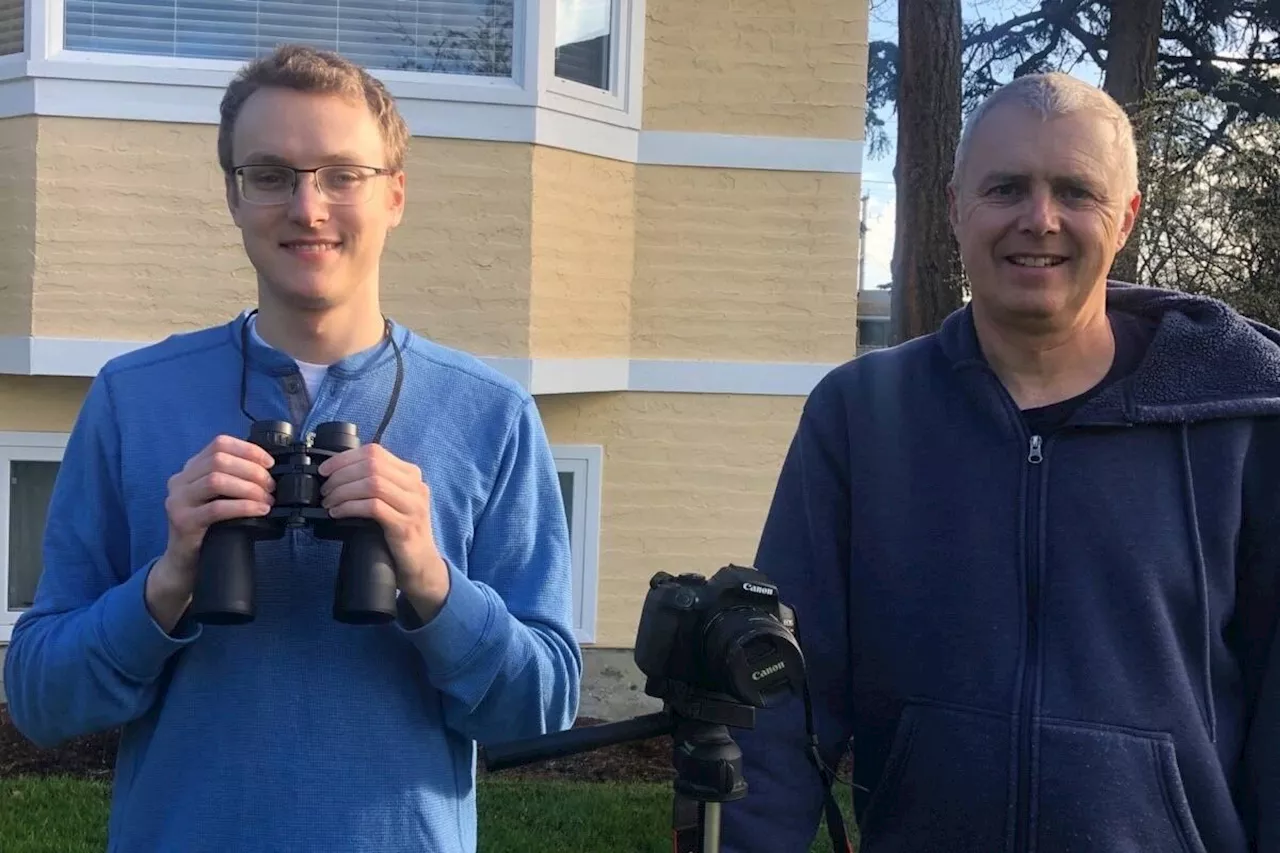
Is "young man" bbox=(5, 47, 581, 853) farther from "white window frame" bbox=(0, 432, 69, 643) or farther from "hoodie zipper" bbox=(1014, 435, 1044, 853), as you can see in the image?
"white window frame" bbox=(0, 432, 69, 643)

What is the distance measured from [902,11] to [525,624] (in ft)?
23.1

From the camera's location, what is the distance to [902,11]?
836cm

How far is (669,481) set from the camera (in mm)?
7348

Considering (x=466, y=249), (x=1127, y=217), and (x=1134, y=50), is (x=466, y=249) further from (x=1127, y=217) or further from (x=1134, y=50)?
(x=1134, y=50)

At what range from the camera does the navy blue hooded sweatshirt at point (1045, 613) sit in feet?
7.32

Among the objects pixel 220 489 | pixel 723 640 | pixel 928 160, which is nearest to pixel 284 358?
pixel 220 489

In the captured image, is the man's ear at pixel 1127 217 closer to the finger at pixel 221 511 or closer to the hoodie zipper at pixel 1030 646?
the hoodie zipper at pixel 1030 646

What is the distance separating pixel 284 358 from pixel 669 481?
5246 mm

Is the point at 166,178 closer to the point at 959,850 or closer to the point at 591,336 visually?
the point at 591,336

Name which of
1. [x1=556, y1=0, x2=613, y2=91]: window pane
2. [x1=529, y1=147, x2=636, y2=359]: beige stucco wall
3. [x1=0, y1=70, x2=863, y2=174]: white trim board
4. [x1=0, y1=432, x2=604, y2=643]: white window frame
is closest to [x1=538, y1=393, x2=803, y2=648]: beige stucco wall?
[x1=0, y1=432, x2=604, y2=643]: white window frame

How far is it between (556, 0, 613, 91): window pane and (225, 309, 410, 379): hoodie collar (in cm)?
499

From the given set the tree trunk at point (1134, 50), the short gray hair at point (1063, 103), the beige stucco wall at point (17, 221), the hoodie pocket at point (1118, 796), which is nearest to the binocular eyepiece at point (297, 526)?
the hoodie pocket at point (1118, 796)

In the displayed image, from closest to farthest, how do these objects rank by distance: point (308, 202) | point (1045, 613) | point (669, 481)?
point (308, 202) → point (1045, 613) → point (669, 481)

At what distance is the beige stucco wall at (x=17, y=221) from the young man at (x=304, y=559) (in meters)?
4.63
